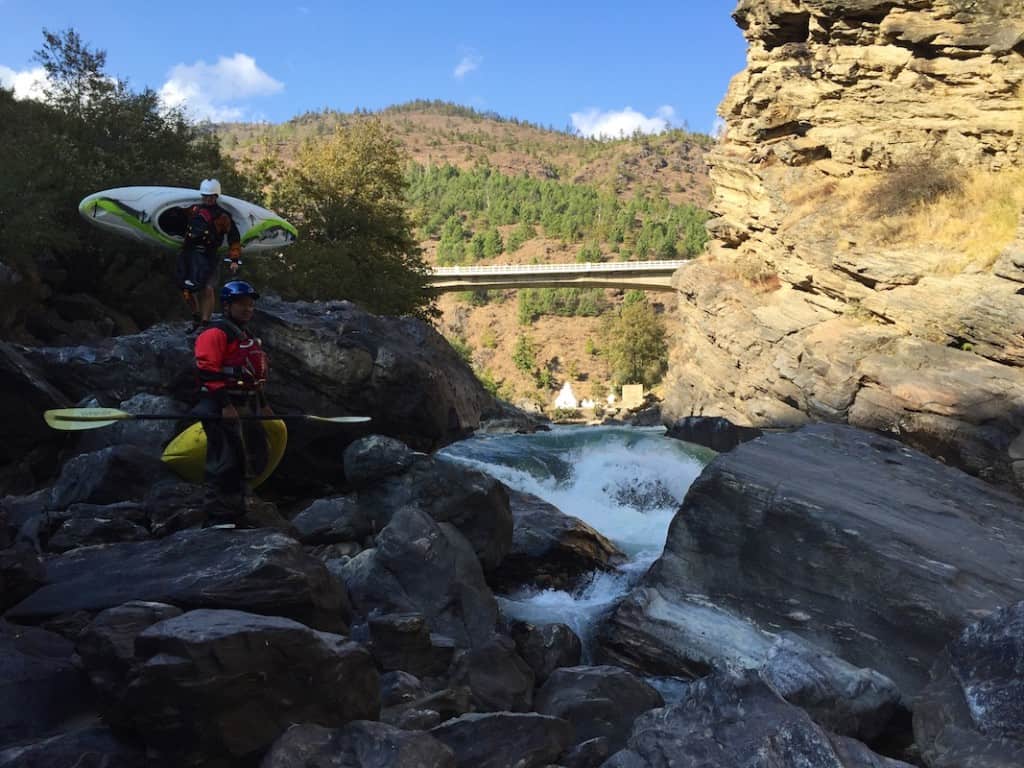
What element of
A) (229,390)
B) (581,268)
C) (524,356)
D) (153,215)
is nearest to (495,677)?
(229,390)

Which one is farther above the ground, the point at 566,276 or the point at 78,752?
the point at 566,276

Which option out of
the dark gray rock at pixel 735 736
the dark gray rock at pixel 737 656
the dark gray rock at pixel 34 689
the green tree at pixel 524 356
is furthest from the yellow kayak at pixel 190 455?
the green tree at pixel 524 356

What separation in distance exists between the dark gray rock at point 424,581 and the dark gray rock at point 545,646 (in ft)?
0.93

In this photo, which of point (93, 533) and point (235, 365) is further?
point (235, 365)

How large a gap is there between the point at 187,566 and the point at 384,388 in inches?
169

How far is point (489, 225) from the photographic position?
130 m

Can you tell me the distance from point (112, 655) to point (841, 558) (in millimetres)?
6137

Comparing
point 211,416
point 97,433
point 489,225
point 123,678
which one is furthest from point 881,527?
point 489,225

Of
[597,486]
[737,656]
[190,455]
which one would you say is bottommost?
[597,486]

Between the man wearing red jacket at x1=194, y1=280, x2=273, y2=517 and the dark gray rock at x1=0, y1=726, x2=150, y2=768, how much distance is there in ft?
8.81

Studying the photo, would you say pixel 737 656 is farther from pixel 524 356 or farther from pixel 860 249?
pixel 524 356

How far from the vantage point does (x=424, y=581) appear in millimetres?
7344

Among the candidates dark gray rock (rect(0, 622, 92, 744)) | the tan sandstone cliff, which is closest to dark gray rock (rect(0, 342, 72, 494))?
dark gray rock (rect(0, 622, 92, 744))

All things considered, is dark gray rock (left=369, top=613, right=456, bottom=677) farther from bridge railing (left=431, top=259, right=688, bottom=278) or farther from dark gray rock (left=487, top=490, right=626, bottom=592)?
bridge railing (left=431, top=259, right=688, bottom=278)
